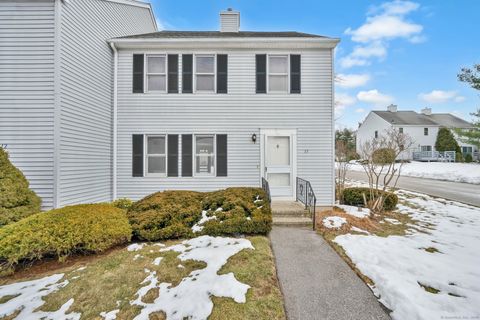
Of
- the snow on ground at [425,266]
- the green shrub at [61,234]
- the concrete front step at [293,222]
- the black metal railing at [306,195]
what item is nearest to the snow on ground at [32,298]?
the green shrub at [61,234]

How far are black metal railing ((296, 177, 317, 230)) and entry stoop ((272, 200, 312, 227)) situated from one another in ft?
0.57

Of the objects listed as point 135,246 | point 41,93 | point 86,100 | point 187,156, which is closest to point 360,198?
point 187,156

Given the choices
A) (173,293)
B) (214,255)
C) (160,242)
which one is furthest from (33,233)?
(214,255)

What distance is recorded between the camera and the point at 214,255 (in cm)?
374

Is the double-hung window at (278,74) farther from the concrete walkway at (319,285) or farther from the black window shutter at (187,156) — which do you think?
the concrete walkway at (319,285)

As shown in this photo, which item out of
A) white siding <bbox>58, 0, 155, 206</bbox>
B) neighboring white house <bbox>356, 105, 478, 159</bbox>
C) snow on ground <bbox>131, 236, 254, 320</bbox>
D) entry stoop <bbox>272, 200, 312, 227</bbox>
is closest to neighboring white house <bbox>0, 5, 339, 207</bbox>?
white siding <bbox>58, 0, 155, 206</bbox>

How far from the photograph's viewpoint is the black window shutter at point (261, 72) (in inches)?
288

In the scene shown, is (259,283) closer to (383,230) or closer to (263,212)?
(263,212)

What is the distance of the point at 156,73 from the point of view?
24.3ft

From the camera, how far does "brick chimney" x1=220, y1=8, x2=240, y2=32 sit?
8.62 meters

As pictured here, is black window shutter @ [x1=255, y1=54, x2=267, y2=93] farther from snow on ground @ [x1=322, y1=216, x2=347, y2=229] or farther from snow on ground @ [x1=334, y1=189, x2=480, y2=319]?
snow on ground @ [x1=334, y1=189, x2=480, y2=319]

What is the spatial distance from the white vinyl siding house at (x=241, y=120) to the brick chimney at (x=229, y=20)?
2263 millimetres

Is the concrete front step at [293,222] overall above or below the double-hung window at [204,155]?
below

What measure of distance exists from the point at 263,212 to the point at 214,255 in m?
1.62
